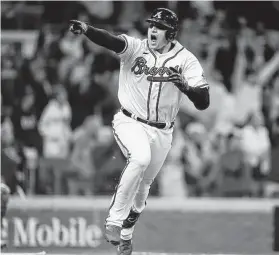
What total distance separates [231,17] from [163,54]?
225 inches

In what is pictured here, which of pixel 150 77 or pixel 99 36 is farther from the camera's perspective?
pixel 150 77

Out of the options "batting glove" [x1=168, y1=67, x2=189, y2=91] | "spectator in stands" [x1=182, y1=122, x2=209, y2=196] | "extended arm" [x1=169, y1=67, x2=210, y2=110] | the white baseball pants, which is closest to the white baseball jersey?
the white baseball pants

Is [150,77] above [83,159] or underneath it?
above

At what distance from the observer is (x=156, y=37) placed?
671 cm

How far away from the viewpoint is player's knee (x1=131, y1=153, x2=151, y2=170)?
641cm

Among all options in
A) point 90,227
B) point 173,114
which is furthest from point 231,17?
point 173,114

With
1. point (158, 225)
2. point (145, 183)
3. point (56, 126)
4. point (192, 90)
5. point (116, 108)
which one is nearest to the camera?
point (192, 90)

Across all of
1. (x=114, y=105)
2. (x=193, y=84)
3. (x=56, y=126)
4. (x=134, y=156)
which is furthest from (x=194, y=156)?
(x=134, y=156)

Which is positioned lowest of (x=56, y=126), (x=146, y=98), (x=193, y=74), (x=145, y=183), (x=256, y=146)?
(x=256, y=146)

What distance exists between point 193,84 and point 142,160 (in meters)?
0.75

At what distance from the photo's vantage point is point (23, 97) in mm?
11781

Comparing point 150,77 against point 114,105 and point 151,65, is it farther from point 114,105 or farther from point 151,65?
point 114,105

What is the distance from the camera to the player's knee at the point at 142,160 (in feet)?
21.0

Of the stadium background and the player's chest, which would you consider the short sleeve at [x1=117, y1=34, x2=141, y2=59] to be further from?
the stadium background
